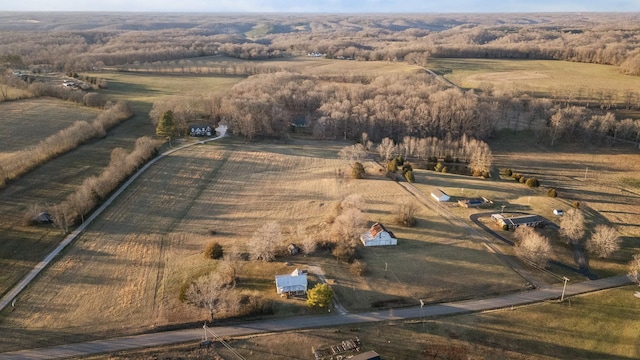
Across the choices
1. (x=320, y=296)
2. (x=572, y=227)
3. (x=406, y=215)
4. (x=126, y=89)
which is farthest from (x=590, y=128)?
(x=126, y=89)

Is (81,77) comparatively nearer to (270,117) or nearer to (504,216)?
(270,117)

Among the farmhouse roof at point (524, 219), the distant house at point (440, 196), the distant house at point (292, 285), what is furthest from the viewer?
the distant house at point (440, 196)

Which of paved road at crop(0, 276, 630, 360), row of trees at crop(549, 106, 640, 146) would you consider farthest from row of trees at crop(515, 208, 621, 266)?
row of trees at crop(549, 106, 640, 146)

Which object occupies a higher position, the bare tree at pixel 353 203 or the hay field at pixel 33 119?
the hay field at pixel 33 119

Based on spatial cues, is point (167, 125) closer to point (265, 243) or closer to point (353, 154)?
point (353, 154)

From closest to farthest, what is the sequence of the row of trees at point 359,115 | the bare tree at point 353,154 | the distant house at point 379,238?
the distant house at point 379,238, the bare tree at point 353,154, the row of trees at point 359,115

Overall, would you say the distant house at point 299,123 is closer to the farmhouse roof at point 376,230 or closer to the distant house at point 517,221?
the farmhouse roof at point 376,230

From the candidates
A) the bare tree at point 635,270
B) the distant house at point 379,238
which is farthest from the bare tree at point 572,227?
the distant house at point 379,238

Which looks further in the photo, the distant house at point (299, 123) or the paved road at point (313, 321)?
the distant house at point (299, 123)

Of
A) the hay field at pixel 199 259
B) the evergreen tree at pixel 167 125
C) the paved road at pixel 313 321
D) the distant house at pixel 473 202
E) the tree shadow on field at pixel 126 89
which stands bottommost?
the paved road at pixel 313 321
